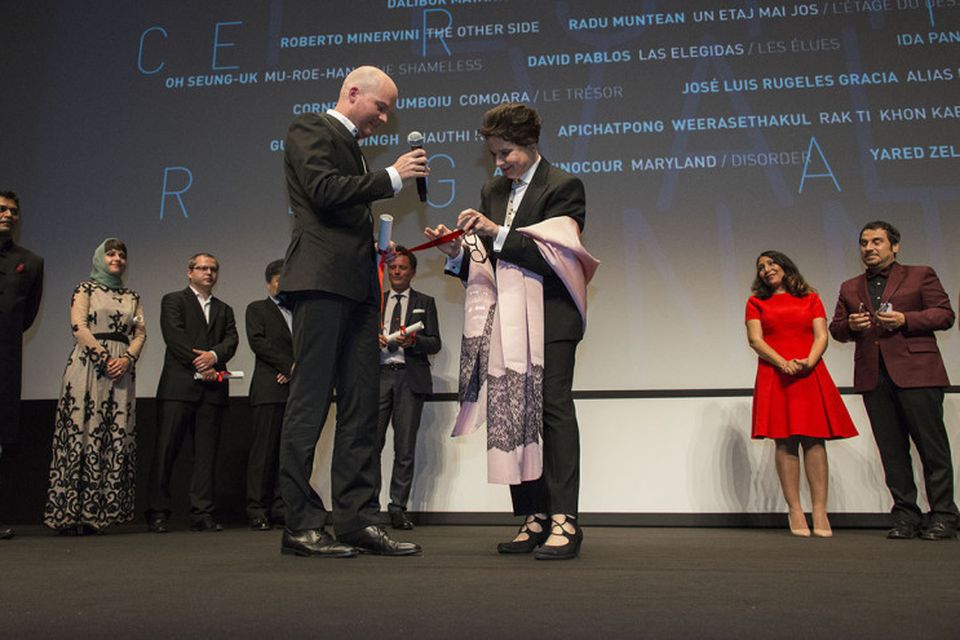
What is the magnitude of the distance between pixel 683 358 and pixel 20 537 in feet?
10.7

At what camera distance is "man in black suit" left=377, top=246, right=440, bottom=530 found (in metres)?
4.23

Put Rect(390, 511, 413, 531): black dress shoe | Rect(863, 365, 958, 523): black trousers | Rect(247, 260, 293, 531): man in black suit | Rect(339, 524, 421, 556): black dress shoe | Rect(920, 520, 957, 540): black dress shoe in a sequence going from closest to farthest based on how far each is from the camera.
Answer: Rect(339, 524, 421, 556): black dress shoe
Rect(920, 520, 957, 540): black dress shoe
Rect(863, 365, 958, 523): black trousers
Rect(390, 511, 413, 531): black dress shoe
Rect(247, 260, 293, 531): man in black suit

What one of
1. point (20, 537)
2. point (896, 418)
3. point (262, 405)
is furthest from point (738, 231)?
point (20, 537)

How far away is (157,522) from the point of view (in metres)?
3.87

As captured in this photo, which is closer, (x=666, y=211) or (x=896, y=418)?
(x=896, y=418)

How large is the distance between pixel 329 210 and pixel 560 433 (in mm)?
957

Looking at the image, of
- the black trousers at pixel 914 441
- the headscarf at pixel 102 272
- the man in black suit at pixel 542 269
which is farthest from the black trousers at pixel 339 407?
the black trousers at pixel 914 441

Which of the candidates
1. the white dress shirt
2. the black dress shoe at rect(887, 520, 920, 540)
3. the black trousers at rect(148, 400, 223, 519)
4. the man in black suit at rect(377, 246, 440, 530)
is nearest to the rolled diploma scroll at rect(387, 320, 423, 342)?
the man in black suit at rect(377, 246, 440, 530)

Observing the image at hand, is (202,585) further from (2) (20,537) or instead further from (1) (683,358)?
(1) (683,358)

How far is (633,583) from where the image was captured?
6.24 feet

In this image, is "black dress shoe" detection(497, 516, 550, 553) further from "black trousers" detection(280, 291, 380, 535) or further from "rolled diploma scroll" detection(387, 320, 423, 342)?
"rolled diploma scroll" detection(387, 320, 423, 342)

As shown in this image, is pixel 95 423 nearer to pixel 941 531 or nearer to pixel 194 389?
pixel 194 389

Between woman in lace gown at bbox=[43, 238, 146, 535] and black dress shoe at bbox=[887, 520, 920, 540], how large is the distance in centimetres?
345

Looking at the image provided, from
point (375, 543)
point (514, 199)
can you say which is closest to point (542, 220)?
point (514, 199)
